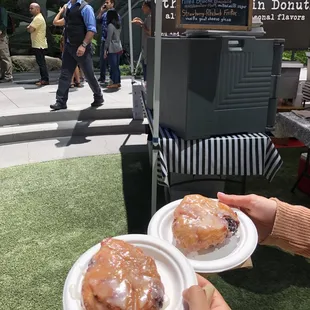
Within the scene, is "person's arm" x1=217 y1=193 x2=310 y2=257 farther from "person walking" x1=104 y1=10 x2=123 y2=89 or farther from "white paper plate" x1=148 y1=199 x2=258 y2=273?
"person walking" x1=104 y1=10 x2=123 y2=89

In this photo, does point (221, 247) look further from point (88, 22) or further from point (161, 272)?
point (88, 22)

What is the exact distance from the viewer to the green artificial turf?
2.40 metres

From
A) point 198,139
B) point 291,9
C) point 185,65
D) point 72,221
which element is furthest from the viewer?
point 291,9

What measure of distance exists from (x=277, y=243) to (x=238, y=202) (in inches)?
9.2

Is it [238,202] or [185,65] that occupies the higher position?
[185,65]

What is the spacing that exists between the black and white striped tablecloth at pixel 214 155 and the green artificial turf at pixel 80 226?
2.51 ft

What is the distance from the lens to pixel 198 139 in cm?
265

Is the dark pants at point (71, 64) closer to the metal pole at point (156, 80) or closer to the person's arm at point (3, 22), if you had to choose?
the person's arm at point (3, 22)

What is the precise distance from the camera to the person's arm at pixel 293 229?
1377 mm

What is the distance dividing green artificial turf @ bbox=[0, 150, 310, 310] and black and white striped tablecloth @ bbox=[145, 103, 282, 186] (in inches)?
30.1

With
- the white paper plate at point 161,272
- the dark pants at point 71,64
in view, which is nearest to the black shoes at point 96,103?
the dark pants at point 71,64

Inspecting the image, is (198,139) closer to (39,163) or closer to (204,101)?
(204,101)

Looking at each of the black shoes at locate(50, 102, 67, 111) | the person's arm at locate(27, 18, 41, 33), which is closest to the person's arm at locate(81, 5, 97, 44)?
the black shoes at locate(50, 102, 67, 111)

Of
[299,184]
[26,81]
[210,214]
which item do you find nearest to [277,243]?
[210,214]
